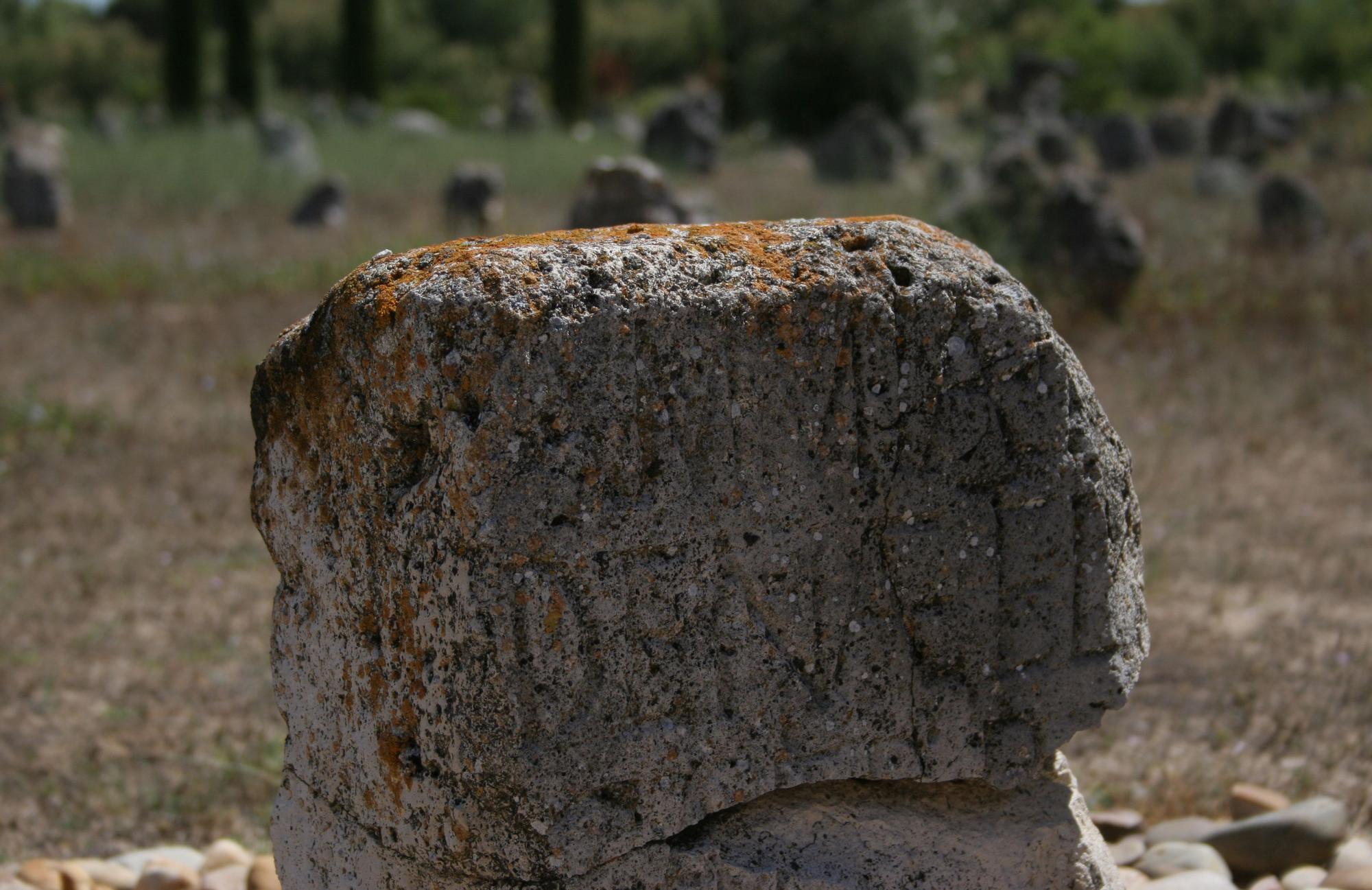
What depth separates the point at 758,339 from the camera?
2.07m

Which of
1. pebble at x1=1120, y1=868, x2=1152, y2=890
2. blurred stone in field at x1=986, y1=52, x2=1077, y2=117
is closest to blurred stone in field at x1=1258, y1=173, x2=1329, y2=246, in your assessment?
pebble at x1=1120, y1=868, x2=1152, y2=890

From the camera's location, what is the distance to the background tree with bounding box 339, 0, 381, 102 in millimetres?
26500

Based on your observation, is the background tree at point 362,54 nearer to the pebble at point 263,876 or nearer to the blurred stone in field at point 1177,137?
the blurred stone in field at point 1177,137

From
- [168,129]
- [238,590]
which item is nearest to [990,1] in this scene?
[168,129]

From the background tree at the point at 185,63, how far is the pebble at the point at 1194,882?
23.3 meters

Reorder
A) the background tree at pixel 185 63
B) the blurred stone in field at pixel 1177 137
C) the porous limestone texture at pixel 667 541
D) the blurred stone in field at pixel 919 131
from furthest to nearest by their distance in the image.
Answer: the background tree at pixel 185 63
the blurred stone in field at pixel 919 131
the blurred stone in field at pixel 1177 137
the porous limestone texture at pixel 667 541

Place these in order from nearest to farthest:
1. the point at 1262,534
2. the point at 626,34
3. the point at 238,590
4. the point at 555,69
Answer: the point at 238,590 < the point at 1262,534 < the point at 555,69 < the point at 626,34

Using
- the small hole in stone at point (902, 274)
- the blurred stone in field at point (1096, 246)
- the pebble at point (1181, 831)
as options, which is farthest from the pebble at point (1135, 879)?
the blurred stone in field at point (1096, 246)

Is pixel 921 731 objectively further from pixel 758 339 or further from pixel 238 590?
pixel 238 590

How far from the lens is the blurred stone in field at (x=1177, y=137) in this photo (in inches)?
729

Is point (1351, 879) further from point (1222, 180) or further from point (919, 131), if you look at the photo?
point (919, 131)

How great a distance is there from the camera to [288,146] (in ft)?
59.3

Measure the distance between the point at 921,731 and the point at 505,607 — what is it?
28.5 inches

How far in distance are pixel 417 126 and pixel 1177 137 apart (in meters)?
12.8
